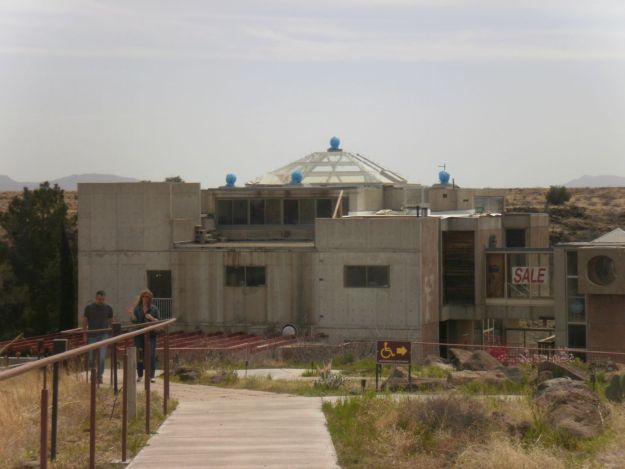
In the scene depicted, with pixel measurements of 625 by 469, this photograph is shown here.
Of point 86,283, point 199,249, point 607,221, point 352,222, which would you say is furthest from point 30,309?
point 607,221

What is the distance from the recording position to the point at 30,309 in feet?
183

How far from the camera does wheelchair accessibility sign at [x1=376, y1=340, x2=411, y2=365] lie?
21.0 m

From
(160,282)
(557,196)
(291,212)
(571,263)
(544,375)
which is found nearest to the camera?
(544,375)

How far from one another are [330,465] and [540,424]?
282 centimetres

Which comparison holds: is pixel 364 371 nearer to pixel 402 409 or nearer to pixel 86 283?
pixel 402 409

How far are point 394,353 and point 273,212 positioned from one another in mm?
32459

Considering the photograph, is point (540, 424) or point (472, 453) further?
point (540, 424)

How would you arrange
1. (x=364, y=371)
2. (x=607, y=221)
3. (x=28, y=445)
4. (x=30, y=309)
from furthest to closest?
(x=607, y=221), (x=30, y=309), (x=364, y=371), (x=28, y=445)

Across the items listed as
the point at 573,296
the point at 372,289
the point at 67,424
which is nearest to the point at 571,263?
the point at 573,296

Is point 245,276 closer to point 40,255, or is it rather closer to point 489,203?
point 40,255

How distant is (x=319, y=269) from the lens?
45906 mm

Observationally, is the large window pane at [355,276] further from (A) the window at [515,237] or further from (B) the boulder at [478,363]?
(B) the boulder at [478,363]

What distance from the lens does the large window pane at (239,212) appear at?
2105 inches

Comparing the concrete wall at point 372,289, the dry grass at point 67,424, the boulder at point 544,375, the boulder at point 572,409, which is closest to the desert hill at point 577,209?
the concrete wall at point 372,289
